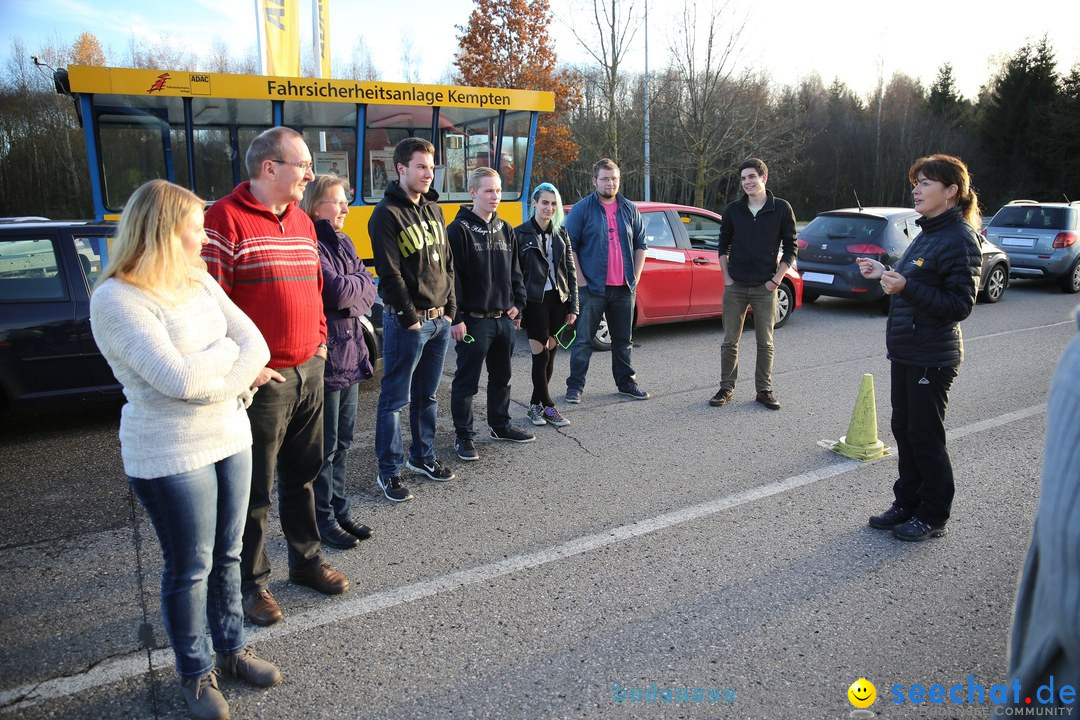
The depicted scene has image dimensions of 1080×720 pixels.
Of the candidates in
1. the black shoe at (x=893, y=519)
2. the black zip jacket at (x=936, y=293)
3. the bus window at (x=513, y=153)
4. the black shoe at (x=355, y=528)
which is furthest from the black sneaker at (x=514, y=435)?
the bus window at (x=513, y=153)

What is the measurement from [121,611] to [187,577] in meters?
1.04

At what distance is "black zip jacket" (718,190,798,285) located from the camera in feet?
19.1

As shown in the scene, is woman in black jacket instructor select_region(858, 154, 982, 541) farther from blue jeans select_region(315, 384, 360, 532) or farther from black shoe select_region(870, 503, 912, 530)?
blue jeans select_region(315, 384, 360, 532)

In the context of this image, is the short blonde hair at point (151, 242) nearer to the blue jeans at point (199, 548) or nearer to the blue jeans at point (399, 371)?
the blue jeans at point (199, 548)

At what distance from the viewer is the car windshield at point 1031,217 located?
1337 cm

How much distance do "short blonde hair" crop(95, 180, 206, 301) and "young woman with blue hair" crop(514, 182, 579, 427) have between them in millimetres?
3226

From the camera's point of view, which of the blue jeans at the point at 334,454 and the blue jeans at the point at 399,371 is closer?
the blue jeans at the point at 334,454

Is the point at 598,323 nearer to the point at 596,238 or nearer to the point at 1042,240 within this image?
the point at 596,238

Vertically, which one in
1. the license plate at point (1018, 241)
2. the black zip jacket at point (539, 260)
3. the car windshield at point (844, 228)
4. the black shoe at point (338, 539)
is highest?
the car windshield at point (844, 228)

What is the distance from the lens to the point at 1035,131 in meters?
42.9

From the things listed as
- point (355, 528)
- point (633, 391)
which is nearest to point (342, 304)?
point (355, 528)

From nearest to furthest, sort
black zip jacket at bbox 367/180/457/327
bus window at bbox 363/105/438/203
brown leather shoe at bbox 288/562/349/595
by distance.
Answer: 1. brown leather shoe at bbox 288/562/349/595
2. black zip jacket at bbox 367/180/457/327
3. bus window at bbox 363/105/438/203

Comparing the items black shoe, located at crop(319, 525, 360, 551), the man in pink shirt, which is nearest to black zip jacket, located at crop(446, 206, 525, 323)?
the man in pink shirt

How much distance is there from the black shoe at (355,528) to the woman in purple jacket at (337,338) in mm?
35
